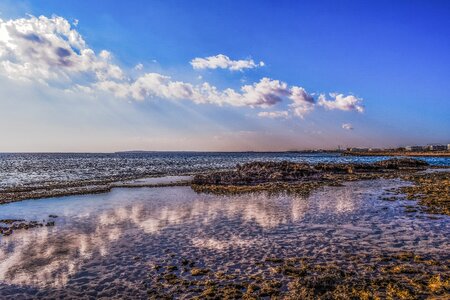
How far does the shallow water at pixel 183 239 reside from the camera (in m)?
11.4

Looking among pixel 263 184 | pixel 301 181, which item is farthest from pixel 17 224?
pixel 301 181

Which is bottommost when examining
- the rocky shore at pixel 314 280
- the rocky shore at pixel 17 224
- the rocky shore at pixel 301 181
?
the rocky shore at pixel 17 224

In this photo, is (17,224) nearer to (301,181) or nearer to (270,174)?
(301,181)

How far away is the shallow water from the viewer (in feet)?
37.4

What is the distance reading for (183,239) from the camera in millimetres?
15648

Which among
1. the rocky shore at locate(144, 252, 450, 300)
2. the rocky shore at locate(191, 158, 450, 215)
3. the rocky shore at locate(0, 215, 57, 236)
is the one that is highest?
the rocky shore at locate(191, 158, 450, 215)

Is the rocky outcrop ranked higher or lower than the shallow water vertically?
higher

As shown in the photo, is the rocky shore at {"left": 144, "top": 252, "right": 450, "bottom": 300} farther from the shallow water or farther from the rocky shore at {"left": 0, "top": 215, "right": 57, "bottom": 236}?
the rocky shore at {"left": 0, "top": 215, "right": 57, "bottom": 236}

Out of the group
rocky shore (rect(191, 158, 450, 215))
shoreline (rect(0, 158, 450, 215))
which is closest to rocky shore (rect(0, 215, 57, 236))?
shoreline (rect(0, 158, 450, 215))

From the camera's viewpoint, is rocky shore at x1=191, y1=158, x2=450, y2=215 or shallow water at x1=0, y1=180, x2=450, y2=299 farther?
rocky shore at x1=191, y1=158, x2=450, y2=215

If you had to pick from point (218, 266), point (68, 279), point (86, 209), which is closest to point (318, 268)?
point (218, 266)

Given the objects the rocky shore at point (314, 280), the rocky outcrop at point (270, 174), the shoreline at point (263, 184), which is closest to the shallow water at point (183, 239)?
the rocky shore at point (314, 280)

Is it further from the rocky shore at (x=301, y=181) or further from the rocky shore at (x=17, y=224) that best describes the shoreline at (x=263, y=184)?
the rocky shore at (x=17, y=224)

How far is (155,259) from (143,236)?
3.66 meters
